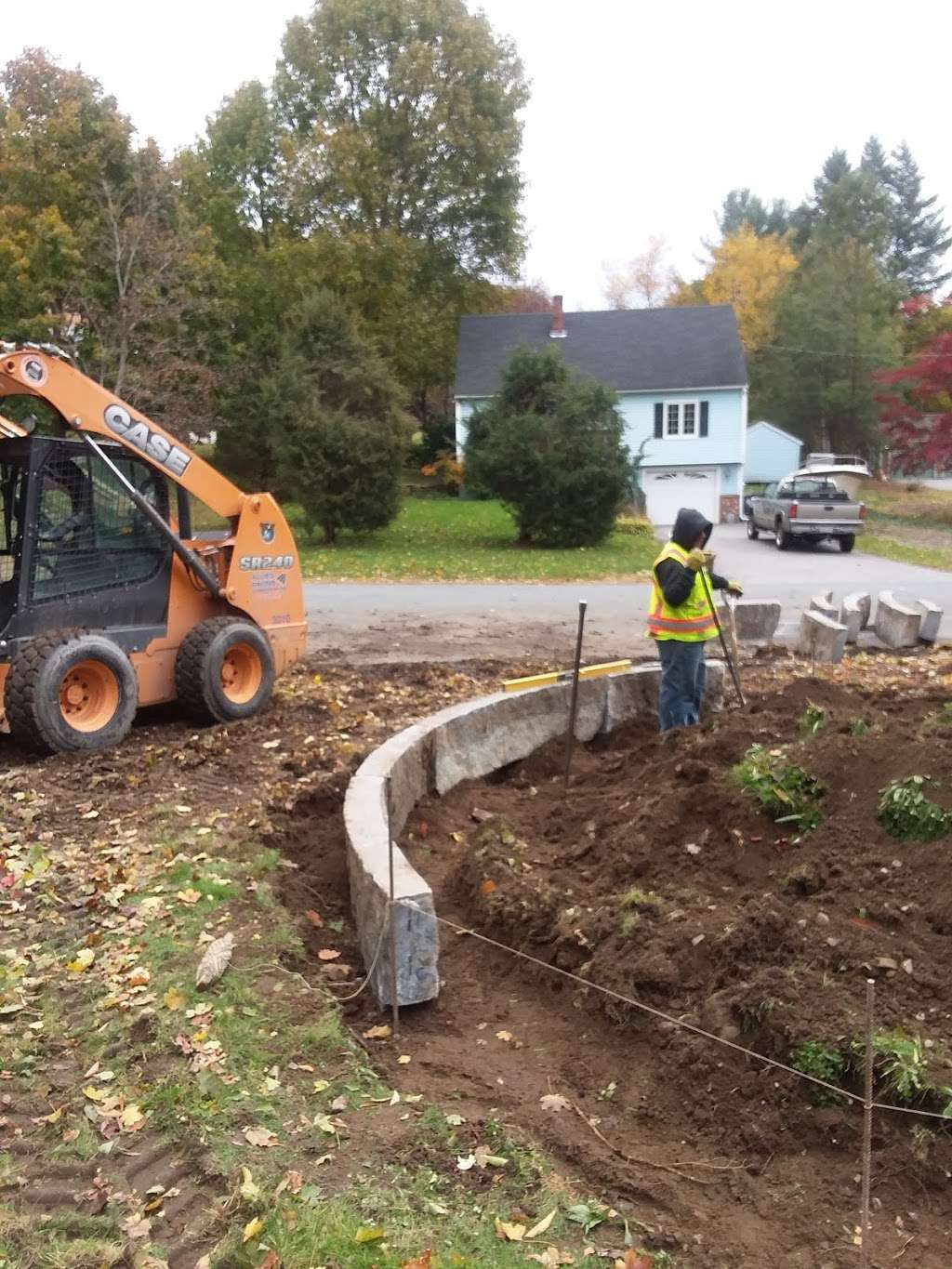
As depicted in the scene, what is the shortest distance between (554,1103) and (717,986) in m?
0.80

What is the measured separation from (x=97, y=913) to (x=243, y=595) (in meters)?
4.49

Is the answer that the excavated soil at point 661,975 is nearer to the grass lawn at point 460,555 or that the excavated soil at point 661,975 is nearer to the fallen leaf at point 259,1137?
the fallen leaf at point 259,1137

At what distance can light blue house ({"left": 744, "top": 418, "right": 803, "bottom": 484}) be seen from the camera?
53281mm

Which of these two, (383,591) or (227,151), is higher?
(227,151)

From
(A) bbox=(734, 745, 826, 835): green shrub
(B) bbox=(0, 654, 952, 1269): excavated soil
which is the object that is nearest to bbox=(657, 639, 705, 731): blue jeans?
(B) bbox=(0, 654, 952, 1269): excavated soil

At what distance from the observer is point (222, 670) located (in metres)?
9.26

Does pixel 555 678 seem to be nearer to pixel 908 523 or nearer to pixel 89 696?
pixel 89 696

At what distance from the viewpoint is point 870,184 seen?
73.0 m

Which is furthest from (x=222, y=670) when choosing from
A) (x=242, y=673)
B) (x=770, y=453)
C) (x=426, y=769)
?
(x=770, y=453)

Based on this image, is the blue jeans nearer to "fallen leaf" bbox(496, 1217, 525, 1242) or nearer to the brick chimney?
"fallen leaf" bbox(496, 1217, 525, 1242)

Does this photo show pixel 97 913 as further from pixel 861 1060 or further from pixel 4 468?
pixel 4 468

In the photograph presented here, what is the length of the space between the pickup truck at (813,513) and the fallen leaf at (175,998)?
83.2 ft

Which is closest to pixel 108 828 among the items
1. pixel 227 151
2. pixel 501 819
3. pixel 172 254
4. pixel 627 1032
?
pixel 501 819

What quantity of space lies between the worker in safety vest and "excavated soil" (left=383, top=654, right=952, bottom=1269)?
152 centimetres
